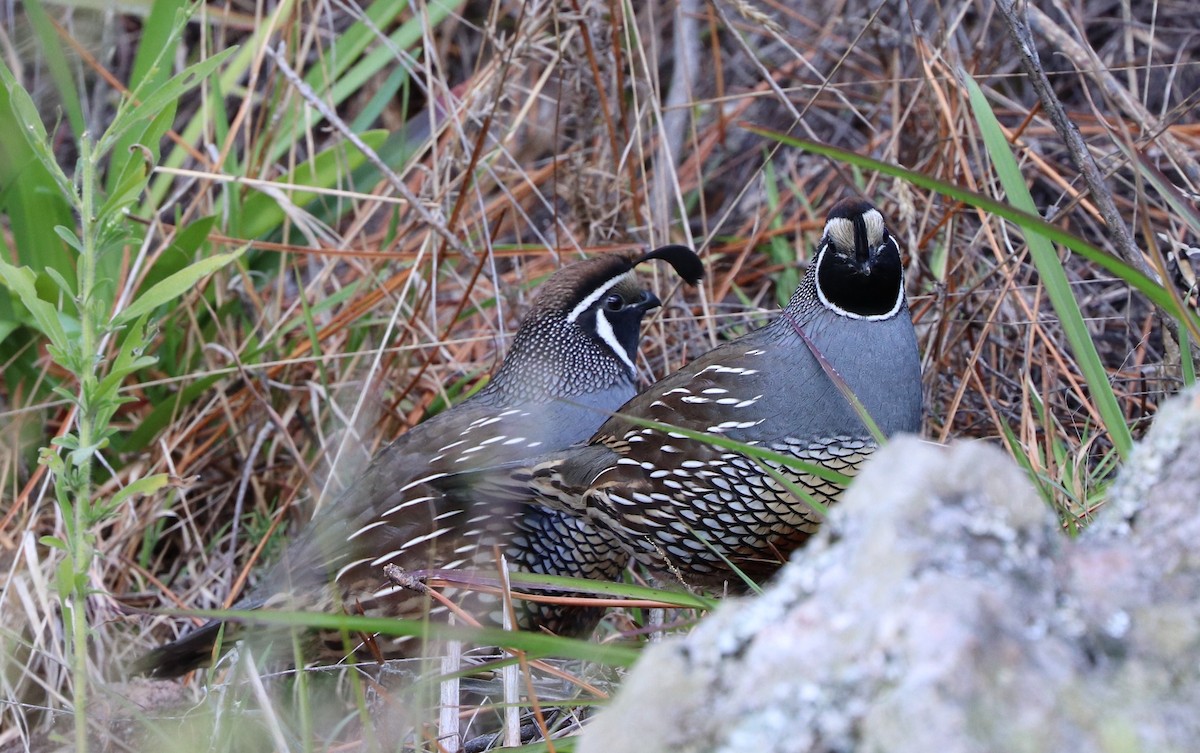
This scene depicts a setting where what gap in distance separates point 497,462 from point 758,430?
76 cm

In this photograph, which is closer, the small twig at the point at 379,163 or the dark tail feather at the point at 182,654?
the dark tail feather at the point at 182,654

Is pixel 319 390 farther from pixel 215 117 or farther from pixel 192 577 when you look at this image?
pixel 215 117

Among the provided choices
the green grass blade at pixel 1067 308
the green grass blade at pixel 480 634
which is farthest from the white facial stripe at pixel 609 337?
the green grass blade at pixel 480 634

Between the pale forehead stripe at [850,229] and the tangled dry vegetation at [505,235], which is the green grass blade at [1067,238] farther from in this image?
the tangled dry vegetation at [505,235]

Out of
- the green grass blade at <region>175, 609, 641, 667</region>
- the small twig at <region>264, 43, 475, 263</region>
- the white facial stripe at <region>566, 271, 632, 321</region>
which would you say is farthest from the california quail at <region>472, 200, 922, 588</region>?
the green grass blade at <region>175, 609, 641, 667</region>

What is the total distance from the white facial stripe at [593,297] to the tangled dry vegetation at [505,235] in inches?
12.2

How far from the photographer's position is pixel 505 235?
443 centimetres

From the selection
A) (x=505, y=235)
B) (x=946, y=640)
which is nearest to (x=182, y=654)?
(x=505, y=235)

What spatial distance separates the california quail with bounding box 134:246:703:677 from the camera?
2.92 m

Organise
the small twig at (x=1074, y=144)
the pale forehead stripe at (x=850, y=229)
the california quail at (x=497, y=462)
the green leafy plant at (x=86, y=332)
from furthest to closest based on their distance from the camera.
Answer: the california quail at (x=497, y=462) → the pale forehead stripe at (x=850, y=229) → the small twig at (x=1074, y=144) → the green leafy plant at (x=86, y=332)

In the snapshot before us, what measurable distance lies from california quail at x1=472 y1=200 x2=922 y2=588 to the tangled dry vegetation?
1.25 ft

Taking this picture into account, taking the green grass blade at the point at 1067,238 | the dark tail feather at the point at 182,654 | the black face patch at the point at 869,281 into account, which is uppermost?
the green grass blade at the point at 1067,238

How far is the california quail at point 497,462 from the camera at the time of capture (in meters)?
2.92

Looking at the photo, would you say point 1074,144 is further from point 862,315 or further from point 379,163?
point 379,163
